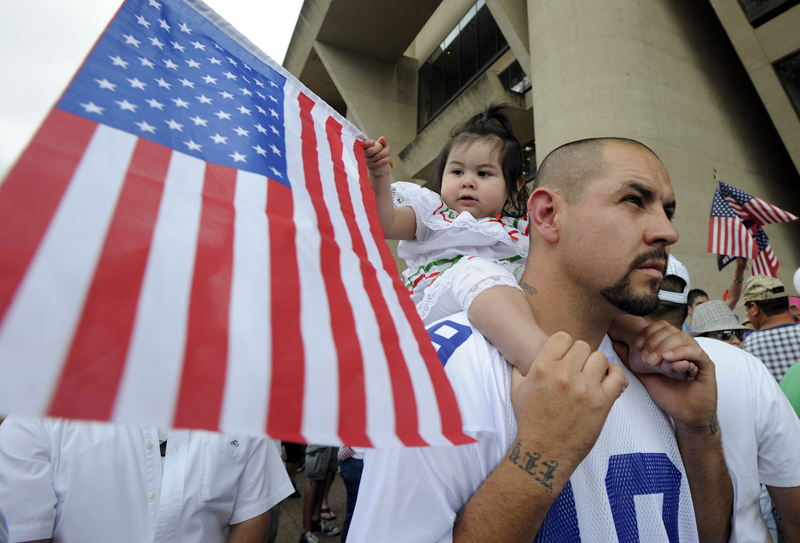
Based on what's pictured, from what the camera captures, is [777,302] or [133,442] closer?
[133,442]

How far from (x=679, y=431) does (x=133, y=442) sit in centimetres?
210

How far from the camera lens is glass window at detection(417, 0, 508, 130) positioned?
16.2 m

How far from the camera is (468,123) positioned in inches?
115

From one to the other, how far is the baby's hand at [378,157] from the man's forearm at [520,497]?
3.99 ft

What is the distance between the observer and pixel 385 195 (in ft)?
7.05

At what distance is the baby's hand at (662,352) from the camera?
150 centimetres

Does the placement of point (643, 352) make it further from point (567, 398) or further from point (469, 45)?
point (469, 45)

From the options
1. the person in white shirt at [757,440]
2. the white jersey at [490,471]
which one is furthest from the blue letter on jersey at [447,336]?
the person in white shirt at [757,440]

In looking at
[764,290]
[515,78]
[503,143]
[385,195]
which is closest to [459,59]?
[515,78]

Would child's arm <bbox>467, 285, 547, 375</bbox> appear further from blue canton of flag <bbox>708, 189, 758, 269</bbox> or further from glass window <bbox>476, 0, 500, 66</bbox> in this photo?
glass window <bbox>476, 0, 500, 66</bbox>

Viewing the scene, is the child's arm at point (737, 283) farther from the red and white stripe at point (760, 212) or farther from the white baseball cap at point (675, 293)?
the white baseball cap at point (675, 293)

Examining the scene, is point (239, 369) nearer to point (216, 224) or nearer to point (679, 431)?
point (216, 224)

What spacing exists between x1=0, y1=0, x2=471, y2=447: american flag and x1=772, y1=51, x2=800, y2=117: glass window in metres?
12.6

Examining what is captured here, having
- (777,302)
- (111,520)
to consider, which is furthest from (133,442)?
(777,302)
